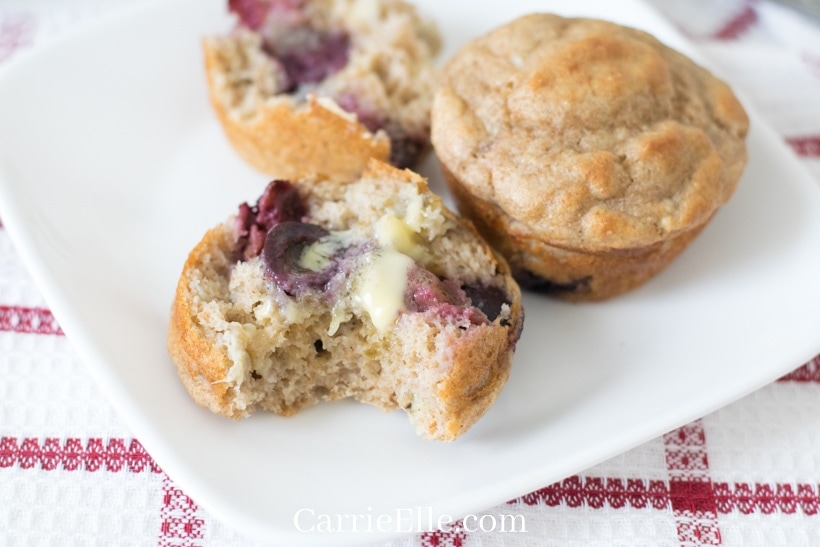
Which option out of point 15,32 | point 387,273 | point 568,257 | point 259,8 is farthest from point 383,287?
point 15,32

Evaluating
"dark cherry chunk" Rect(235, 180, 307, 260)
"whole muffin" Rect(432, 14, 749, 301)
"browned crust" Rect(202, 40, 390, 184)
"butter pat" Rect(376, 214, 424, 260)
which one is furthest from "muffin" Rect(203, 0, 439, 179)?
"butter pat" Rect(376, 214, 424, 260)

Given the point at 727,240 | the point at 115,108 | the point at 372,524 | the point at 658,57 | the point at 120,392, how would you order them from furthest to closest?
the point at 115,108, the point at 727,240, the point at 658,57, the point at 120,392, the point at 372,524

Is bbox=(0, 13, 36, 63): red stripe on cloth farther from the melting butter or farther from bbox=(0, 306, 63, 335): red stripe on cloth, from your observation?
the melting butter

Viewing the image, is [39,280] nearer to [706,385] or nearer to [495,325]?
[495,325]

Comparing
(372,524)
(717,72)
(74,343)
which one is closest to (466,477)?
(372,524)

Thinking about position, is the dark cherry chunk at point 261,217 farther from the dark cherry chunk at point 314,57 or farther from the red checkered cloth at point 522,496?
the dark cherry chunk at point 314,57

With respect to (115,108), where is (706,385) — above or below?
below

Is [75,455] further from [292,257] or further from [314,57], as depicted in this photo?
[314,57]
